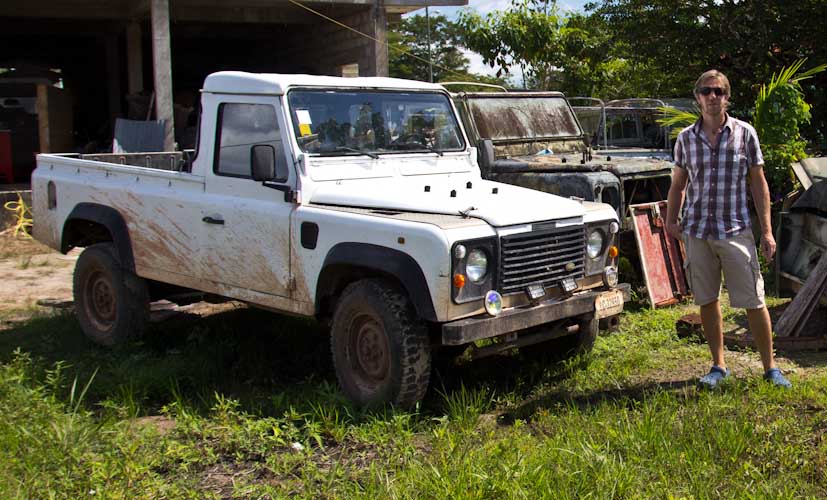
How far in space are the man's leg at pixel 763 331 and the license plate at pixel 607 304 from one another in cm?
75

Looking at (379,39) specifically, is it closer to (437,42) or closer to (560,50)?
(560,50)

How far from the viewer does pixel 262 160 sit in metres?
4.94

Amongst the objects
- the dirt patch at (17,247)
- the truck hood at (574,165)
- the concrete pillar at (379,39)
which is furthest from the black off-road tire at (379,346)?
the concrete pillar at (379,39)

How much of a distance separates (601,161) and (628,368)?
2.56 metres

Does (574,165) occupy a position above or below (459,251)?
above

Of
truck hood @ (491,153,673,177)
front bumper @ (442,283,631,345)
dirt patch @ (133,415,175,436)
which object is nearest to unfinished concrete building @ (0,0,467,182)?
truck hood @ (491,153,673,177)

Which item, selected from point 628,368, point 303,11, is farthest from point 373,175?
point 303,11

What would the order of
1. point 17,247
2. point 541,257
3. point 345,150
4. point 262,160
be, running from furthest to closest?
1. point 17,247
2. point 345,150
3. point 262,160
4. point 541,257

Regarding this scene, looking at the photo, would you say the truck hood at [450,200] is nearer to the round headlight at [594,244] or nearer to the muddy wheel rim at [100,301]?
the round headlight at [594,244]

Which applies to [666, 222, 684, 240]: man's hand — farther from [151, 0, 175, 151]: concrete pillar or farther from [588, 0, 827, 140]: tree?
[588, 0, 827, 140]: tree

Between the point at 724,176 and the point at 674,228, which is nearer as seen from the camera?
the point at 724,176

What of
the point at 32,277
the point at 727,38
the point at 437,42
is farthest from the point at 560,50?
the point at 437,42

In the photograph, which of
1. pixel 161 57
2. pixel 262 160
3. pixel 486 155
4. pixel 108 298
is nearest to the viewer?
pixel 262 160

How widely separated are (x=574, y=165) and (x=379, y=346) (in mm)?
2979
